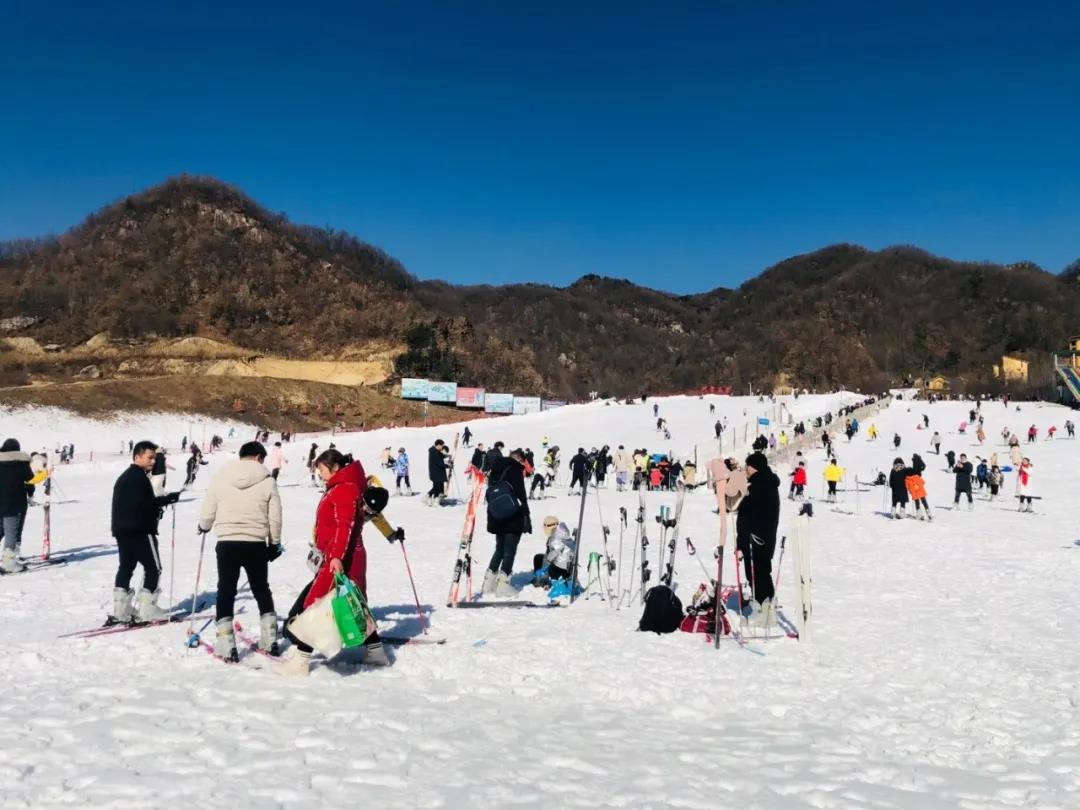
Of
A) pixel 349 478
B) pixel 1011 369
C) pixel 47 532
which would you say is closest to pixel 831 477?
pixel 47 532

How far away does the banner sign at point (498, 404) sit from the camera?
78.1 m

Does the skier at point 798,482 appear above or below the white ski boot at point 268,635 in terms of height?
above

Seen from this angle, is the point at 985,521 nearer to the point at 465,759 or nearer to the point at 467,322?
the point at 465,759

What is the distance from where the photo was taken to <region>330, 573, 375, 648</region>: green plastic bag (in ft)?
19.3

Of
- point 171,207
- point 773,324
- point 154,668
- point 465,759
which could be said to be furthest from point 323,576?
point 773,324

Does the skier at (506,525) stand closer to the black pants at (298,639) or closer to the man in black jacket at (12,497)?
the black pants at (298,639)

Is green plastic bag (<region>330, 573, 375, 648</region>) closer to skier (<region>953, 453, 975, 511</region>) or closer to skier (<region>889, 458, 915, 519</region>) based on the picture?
skier (<region>889, 458, 915, 519</region>)

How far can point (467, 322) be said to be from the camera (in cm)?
11175

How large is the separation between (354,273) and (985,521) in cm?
12031

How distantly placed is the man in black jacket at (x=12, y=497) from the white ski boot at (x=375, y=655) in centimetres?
607

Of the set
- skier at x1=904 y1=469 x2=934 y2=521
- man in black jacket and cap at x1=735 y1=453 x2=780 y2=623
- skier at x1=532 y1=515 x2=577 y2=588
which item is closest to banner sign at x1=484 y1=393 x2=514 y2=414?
skier at x1=904 y1=469 x2=934 y2=521

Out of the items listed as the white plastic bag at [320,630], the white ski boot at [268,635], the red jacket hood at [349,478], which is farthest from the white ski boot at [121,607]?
the red jacket hood at [349,478]

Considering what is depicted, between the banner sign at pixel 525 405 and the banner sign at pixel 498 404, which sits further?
the banner sign at pixel 498 404

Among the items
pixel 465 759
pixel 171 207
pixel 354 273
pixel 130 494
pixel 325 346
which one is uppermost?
pixel 171 207
